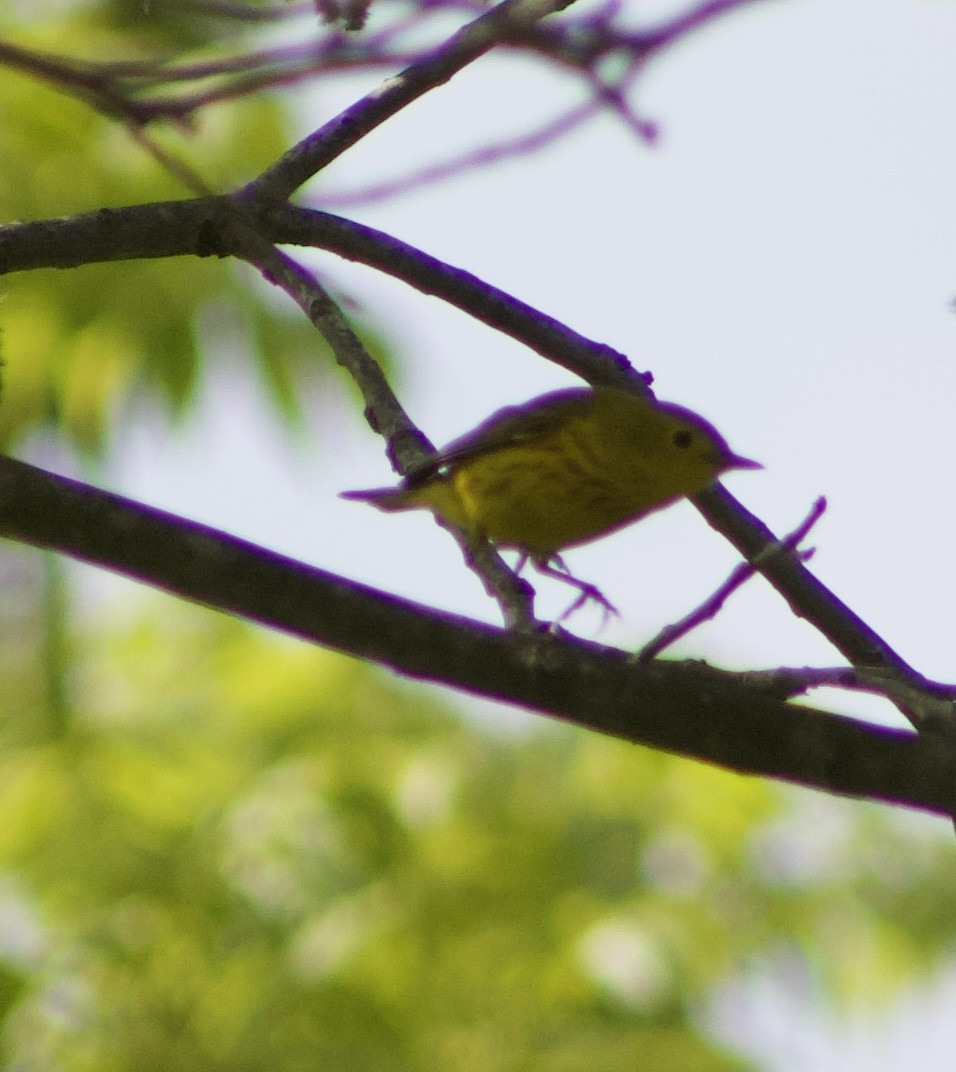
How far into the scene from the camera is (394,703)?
10812mm

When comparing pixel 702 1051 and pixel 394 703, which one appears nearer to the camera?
pixel 702 1051

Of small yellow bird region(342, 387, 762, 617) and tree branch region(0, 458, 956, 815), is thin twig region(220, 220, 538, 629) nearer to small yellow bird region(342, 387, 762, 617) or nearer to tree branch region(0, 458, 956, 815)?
small yellow bird region(342, 387, 762, 617)

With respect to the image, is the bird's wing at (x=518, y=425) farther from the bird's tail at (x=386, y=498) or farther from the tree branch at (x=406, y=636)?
the tree branch at (x=406, y=636)

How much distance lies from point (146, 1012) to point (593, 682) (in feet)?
20.0

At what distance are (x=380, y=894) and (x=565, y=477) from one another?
162 inches

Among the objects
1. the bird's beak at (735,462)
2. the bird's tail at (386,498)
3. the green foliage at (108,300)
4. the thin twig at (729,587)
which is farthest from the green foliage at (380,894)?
the thin twig at (729,587)

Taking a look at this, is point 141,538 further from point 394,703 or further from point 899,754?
point 394,703

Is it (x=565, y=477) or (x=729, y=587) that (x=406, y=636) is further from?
(x=565, y=477)

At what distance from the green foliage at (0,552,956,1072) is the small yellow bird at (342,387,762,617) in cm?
368

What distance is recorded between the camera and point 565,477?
4.53 m

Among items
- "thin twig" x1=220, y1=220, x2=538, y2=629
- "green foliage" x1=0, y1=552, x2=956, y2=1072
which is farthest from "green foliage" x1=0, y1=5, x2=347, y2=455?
"thin twig" x1=220, y1=220, x2=538, y2=629

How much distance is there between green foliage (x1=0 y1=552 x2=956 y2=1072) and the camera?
7.46m

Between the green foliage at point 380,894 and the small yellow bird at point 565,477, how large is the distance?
145 inches

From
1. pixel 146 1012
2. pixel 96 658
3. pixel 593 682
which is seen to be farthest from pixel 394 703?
pixel 593 682
